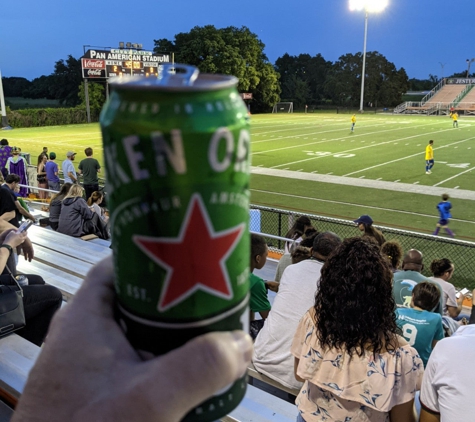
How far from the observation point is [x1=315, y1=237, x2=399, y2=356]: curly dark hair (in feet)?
7.48

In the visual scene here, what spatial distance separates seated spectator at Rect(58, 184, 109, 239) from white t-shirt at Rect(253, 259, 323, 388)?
4.58 m

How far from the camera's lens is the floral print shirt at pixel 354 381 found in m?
2.26

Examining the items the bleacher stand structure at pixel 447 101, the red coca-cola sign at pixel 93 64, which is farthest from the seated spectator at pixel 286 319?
the bleacher stand structure at pixel 447 101

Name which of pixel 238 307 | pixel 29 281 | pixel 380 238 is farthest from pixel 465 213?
pixel 238 307

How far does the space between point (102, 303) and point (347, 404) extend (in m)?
1.62

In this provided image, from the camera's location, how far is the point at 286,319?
334cm

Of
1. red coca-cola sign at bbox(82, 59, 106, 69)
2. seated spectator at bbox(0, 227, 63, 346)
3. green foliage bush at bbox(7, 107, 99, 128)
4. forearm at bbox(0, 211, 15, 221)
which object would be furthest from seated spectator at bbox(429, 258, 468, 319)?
green foliage bush at bbox(7, 107, 99, 128)

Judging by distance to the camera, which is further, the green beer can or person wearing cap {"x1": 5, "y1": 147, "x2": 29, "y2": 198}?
person wearing cap {"x1": 5, "y1": 147, "x2": 29, "y2": 198}

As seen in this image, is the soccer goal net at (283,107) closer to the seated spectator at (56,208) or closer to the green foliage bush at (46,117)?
the green foliage bush at (46,117)

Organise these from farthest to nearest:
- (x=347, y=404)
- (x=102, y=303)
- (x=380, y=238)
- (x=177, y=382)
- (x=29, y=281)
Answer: (x=380, y=238) → (x=29, y=281) → (x=347, y=404) → (x=102, y=303) → (x=177, y=382)

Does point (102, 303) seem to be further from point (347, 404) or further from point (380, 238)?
point (380, 238)

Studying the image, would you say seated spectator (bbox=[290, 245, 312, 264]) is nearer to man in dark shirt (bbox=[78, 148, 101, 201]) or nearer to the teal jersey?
the teal jersey

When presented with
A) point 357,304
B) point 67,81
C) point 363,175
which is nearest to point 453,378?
point 357,304

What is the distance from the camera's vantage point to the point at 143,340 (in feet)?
3.78
